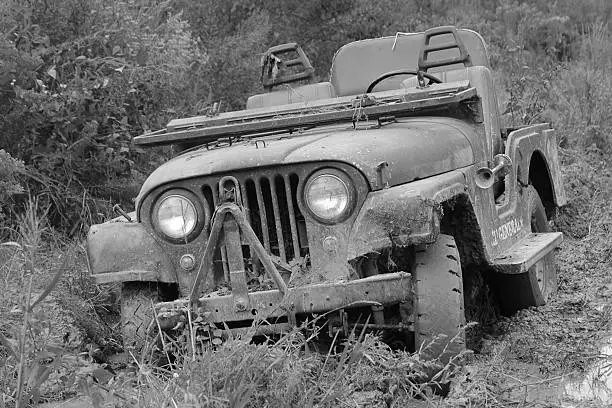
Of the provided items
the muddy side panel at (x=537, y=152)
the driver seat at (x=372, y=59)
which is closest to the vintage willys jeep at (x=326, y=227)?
the muddy side panel at (x=537, y=152)

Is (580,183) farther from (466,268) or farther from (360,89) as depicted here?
(466,268)

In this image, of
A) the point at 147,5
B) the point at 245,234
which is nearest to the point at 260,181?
the point at 245,234

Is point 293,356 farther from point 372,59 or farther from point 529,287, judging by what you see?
point 372,59

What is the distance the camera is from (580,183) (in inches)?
332

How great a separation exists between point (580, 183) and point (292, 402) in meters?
5.49

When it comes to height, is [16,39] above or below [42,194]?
above

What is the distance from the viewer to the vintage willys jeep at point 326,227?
4.16 m

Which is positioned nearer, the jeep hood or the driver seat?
the jeep hood

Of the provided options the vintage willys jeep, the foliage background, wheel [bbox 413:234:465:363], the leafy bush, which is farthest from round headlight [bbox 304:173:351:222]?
the leafy bush

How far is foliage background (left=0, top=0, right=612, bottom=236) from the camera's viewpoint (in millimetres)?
7484

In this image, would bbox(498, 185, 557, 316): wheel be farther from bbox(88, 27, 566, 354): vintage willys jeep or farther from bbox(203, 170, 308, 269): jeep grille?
bbox(203, 170, 308, 269): jeep grille

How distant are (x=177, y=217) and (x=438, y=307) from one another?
125 cm

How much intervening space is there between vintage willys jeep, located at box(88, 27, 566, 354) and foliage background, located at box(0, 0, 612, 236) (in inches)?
94.1

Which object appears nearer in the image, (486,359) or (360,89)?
(486,359)
